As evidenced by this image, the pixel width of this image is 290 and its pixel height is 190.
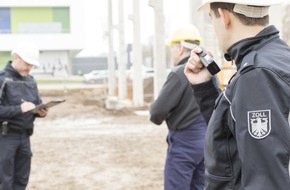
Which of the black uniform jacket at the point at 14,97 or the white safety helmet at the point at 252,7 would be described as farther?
the black uniform jacket at the point at 14,97

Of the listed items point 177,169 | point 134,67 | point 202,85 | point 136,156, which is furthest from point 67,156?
point 134,67

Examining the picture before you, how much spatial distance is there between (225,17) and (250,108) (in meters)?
0.46

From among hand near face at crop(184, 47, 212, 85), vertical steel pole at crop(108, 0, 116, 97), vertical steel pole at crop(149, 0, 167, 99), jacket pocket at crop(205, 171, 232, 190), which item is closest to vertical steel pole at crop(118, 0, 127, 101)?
vertical steel pole at crop(108, 0, 116, 97)

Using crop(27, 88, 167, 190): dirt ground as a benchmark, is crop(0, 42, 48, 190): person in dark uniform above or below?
above

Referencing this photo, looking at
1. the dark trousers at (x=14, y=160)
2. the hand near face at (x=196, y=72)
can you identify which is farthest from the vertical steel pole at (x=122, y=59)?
the hand near face at (x=196, y=72)

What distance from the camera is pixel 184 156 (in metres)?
4.79

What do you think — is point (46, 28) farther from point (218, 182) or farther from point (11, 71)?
point (218, 182)

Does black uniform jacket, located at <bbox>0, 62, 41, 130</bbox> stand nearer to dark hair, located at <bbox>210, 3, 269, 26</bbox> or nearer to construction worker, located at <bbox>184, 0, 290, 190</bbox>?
construction worker, located at <bbox>184, 0, 290, 190</bbox>

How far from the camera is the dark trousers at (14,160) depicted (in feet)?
18.2

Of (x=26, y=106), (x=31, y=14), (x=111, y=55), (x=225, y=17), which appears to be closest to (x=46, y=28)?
(x=31, y=14)

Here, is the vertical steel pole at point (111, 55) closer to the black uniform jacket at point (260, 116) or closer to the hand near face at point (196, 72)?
the hand near face at point (196, 72)

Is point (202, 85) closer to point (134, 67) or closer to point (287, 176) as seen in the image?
point (287, 176)

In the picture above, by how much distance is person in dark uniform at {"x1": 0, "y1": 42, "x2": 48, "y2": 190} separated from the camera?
5.55 metres

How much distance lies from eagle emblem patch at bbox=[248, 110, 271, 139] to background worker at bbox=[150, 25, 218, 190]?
8.67ft
